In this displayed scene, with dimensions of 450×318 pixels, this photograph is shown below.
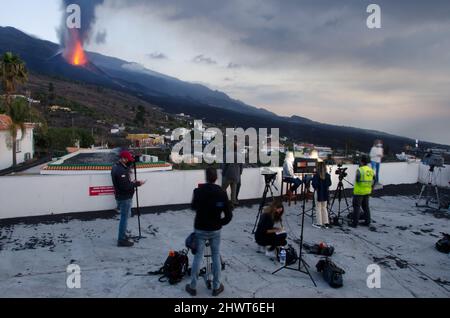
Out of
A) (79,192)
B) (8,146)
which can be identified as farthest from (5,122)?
(79,192)

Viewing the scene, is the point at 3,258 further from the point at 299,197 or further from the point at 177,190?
the point at 299,197

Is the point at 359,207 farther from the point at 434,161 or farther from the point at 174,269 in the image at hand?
the point at 174,269

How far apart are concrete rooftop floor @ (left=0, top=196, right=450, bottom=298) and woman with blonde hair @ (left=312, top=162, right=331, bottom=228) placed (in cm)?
31

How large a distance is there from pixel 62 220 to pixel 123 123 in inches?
3367

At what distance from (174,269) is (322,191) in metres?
4.24

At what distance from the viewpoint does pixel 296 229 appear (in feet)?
25.8

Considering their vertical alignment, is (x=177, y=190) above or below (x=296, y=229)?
above

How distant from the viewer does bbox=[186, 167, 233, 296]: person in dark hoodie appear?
441 centimetres

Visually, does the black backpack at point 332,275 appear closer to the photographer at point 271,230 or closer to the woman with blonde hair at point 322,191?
the photographer at point 271,230

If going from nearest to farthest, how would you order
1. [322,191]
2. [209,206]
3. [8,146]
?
[209,206], [322,191], [8,146]

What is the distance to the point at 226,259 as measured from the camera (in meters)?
5.84

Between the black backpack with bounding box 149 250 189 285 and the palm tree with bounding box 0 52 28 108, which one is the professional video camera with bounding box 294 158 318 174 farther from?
the palm tree with bounding box 0 52 28 108

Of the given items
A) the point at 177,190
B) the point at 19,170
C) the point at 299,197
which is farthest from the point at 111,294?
the point at 19,170
